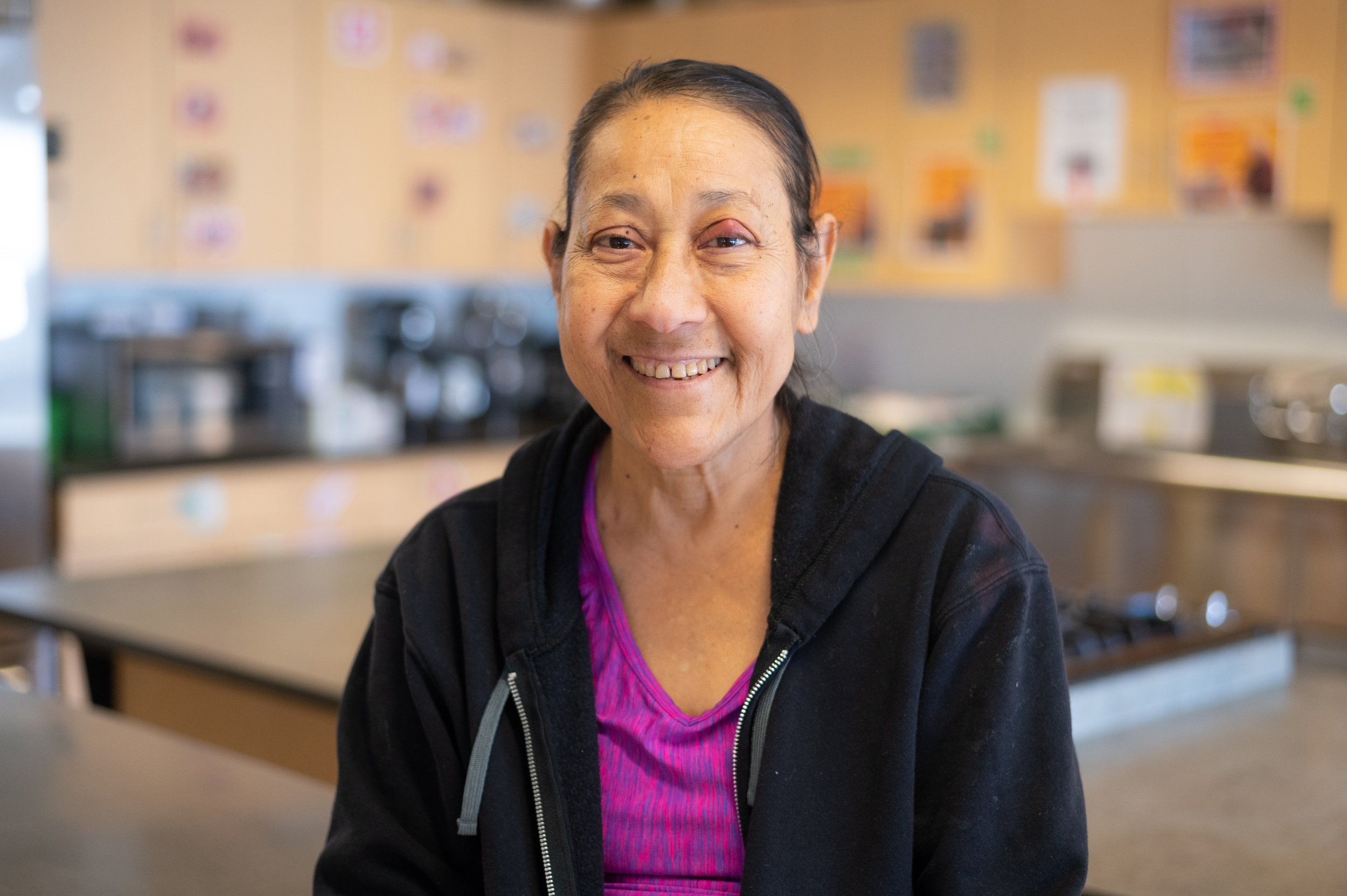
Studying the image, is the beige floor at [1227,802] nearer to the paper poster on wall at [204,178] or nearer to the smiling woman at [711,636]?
the smiling woman at [711,636]

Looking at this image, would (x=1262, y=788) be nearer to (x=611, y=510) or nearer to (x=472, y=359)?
(x=611, y=510)

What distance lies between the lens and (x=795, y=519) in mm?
1307

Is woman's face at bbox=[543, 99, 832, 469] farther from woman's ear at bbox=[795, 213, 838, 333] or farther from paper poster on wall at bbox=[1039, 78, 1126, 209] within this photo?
paper poster on wall at bbox=[1039, 78, 1126, 209]

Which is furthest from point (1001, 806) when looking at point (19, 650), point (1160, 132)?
point (1160, 132)

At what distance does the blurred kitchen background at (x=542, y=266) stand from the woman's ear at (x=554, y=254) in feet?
5.09

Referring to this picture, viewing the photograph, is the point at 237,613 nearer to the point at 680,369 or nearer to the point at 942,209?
the point at 680,369

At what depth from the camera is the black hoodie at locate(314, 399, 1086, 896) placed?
119 centimetres

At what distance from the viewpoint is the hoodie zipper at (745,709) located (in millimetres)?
1230

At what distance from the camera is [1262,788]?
1615 mm

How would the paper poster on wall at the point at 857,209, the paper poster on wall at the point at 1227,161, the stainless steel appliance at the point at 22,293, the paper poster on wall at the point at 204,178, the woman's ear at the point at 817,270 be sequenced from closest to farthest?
the woman's ear at the point at 817,270 → the stainless steel appliance at the point at 22,293 → the paper poster on wall at the point at 1227,161 → the paper poster on wall at the point at 204,178 → the paper poster on wall at the point at 857,209

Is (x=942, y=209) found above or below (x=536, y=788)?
above

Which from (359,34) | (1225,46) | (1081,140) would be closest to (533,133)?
(359,34)


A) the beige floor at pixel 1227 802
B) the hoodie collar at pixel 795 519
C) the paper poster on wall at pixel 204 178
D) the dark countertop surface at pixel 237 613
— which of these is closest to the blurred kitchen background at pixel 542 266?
the paper poster on wall at pixel 204 178

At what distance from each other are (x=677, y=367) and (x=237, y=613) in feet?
4.33
